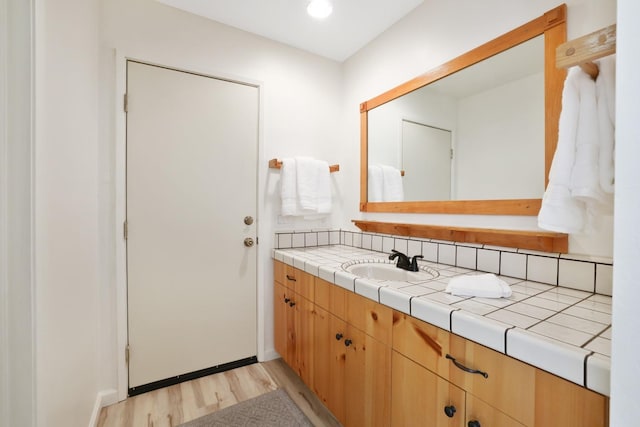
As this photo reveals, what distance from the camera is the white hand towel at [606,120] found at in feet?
2.61

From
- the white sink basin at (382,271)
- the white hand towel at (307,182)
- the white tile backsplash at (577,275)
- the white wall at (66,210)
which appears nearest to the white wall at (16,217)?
the white wall at (66,210)

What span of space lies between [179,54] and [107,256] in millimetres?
1303

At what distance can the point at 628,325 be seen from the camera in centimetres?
41

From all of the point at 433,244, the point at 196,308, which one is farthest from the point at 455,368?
the point at 196,308

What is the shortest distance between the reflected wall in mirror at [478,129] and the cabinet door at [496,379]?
720mm

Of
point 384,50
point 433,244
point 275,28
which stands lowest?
point 433,244

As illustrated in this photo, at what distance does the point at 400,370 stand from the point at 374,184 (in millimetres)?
1304

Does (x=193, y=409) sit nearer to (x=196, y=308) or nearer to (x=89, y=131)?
(x=196, y=308)

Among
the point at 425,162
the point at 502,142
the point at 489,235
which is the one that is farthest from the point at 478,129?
the point at 489,235

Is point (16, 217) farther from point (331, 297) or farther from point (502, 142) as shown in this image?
point (502, 142)

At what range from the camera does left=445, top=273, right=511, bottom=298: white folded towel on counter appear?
0.95 m

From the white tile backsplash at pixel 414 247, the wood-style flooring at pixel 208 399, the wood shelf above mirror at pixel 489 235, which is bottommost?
the wood-style flooring at pixel 208 399

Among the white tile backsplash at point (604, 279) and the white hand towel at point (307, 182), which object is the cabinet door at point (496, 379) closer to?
the white tile backsplash at point (604, 279)

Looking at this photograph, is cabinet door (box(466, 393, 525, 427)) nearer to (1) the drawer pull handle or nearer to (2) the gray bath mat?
(1) the drawer pull handle
